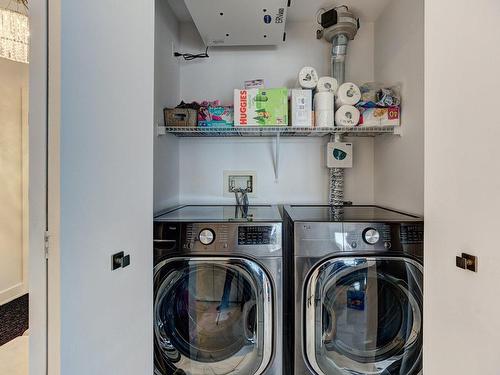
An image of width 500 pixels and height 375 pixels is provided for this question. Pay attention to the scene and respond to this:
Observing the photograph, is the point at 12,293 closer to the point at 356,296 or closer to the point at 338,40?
the point at 356,296

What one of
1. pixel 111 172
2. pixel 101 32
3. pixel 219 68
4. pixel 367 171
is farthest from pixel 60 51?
pixel 367 171

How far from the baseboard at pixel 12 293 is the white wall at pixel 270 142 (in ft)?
5.43

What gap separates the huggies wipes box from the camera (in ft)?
5.83

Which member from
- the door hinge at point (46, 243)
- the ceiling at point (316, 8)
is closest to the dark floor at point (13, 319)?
the door hinge at point (46, 243)

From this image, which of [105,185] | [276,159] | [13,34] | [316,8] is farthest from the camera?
[276,159]

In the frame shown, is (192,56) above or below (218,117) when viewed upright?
above

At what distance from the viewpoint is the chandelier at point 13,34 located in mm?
1500

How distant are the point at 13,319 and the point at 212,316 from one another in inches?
69.1

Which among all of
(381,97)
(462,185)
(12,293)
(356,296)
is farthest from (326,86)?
(12,293)

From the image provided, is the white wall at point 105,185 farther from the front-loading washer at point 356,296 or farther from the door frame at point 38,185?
the front-loading washer at point 356,296

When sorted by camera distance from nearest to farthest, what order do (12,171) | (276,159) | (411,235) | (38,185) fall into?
(38,185)
(411,235)
(276,159)
(12,171)

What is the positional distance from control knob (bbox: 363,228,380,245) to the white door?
0.24 metres

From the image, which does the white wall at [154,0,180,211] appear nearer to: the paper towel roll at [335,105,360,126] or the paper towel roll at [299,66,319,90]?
the paper towel roll at [299,66,319,90]

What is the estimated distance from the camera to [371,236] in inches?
53.1
